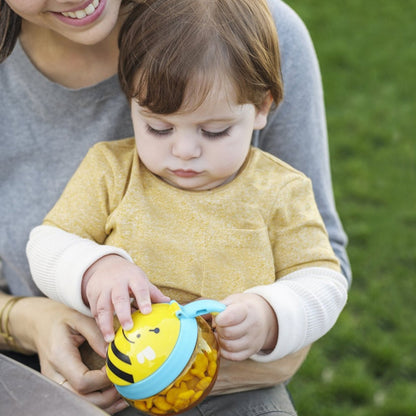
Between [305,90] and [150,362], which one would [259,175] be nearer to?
[305,90]

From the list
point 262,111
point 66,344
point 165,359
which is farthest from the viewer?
point 262,111

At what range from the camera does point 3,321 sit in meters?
1.89

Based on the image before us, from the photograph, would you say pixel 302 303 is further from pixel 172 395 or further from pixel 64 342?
pixel 64 342

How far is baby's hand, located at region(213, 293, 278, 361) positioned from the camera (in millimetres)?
1489

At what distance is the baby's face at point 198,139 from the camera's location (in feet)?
5.24

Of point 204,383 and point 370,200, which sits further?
point 370,200

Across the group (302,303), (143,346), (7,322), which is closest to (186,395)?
(143,346)

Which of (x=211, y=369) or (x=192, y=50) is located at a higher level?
(x=192, y=50)

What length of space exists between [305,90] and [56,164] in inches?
28.3

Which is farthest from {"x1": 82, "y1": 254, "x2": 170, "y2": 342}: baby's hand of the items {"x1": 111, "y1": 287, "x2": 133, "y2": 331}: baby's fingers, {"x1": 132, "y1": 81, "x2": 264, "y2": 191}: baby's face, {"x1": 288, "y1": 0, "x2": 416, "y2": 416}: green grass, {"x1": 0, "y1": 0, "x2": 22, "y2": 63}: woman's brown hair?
{"x1": 288, "y1": 0, "x2": 416, "y2": 416}: green grass

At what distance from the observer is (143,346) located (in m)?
1.35

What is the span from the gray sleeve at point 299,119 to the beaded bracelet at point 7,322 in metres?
0.80

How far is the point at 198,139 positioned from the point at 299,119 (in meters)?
0.45

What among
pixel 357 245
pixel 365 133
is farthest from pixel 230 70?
pixel 365 133
